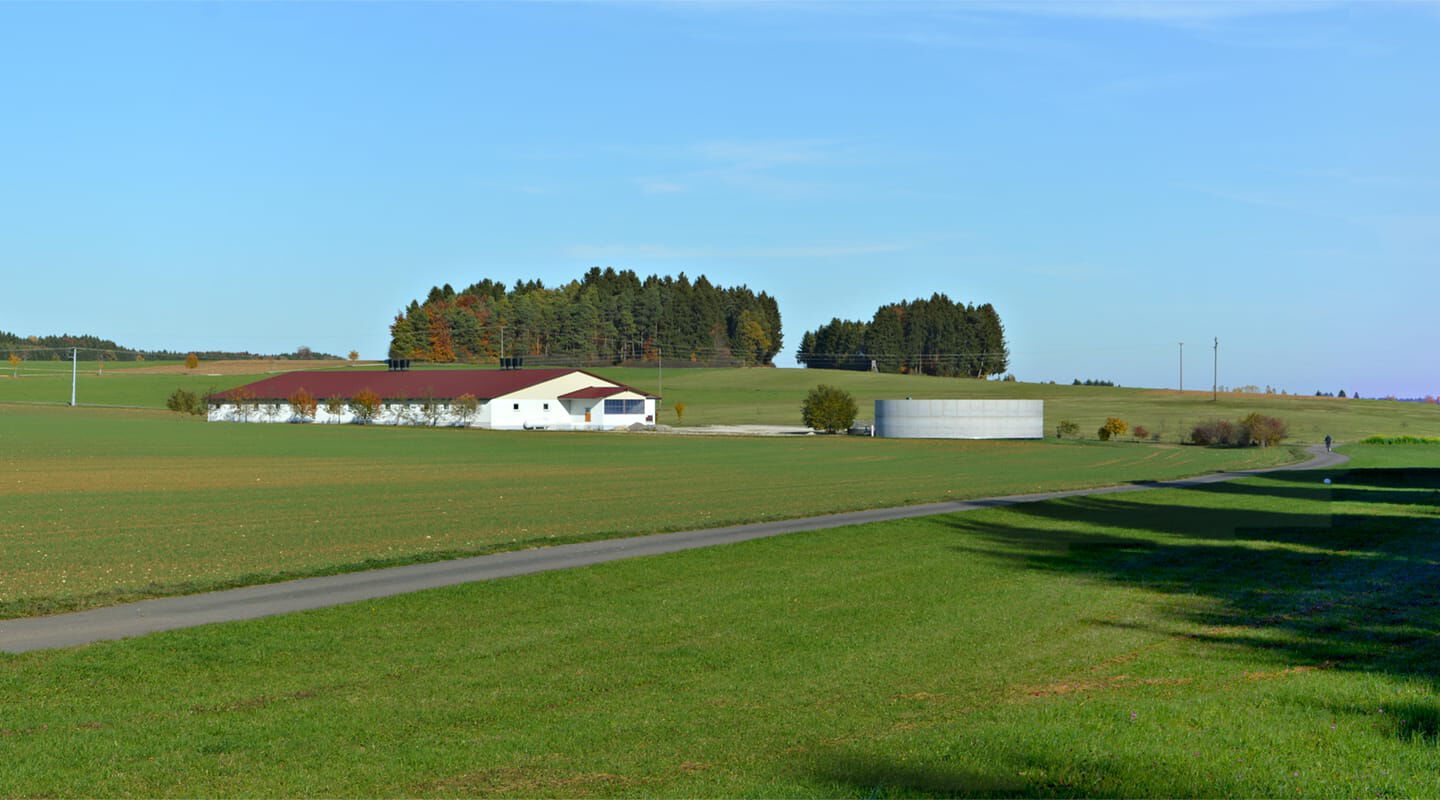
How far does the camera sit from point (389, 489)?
137 ft

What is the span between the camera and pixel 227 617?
15664 mm

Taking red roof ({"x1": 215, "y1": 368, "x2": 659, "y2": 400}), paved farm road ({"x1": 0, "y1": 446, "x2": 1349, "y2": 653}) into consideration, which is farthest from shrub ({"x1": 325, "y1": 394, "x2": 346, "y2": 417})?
paved farm road ({"x1": 0, "y1": 446, "x2": 1349, "y2": 653})

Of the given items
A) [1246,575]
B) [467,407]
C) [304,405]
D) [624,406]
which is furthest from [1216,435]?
[304,405]

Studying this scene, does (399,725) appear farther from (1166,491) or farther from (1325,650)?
(1166,491)

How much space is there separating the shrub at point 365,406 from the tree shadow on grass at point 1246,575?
92.4m

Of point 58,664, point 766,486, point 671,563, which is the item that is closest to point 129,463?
point 766,486

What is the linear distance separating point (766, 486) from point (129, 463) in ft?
96.9

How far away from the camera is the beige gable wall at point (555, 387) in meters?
116

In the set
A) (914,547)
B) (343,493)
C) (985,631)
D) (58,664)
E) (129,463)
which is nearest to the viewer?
(58,664)

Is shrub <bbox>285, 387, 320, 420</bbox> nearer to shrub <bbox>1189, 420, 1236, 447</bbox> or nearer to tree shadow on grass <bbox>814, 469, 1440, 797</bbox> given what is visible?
shrub <bbox>1189, 420, 1236, 447</bbox>

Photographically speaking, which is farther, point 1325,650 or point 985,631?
point 985,631

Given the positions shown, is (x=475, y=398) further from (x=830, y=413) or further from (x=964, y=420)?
(x=964, y=420)

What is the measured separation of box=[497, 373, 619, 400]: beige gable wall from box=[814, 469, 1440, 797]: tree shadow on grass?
8232 cm

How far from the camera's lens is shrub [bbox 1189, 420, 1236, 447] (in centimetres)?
9844
